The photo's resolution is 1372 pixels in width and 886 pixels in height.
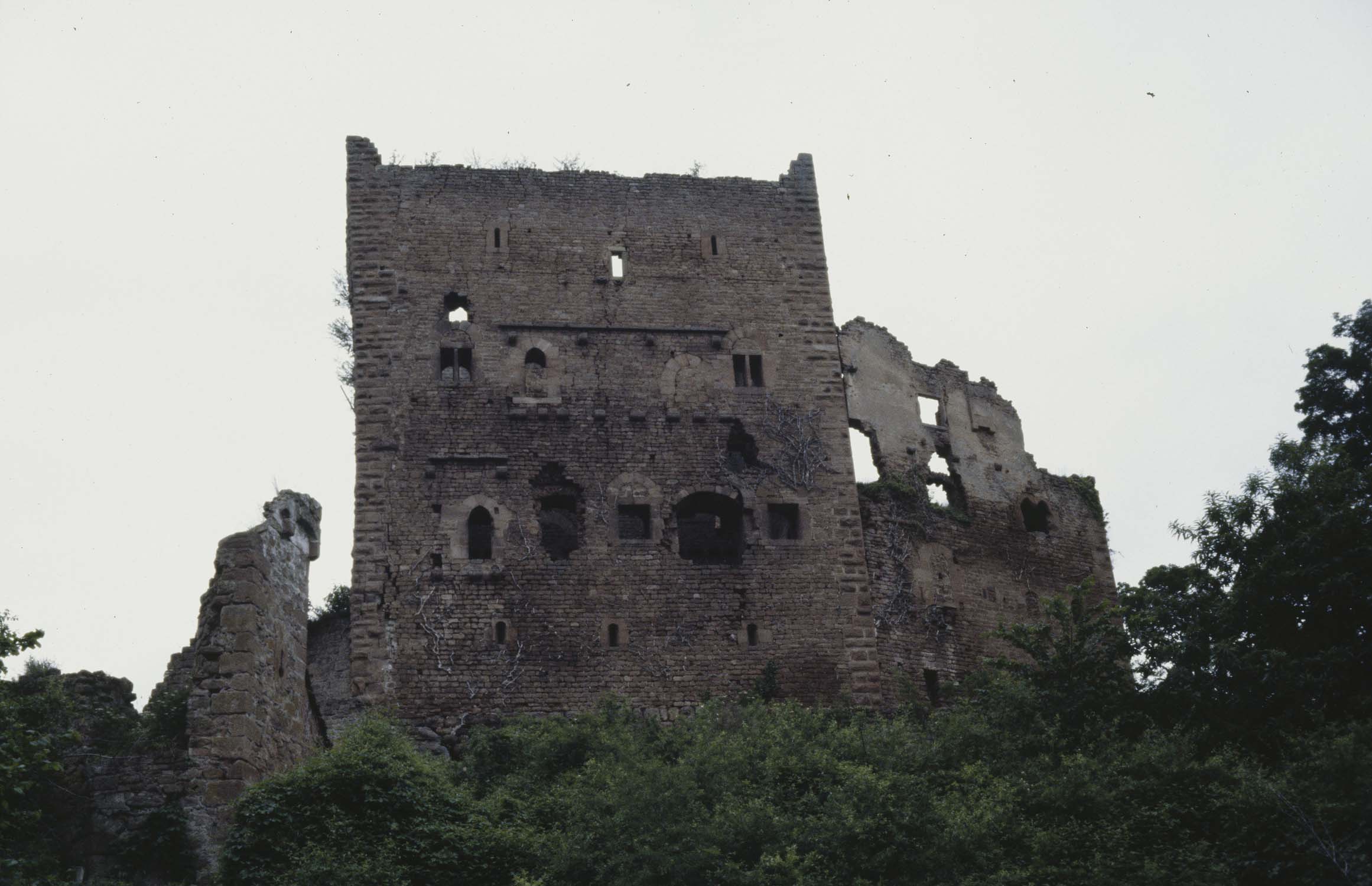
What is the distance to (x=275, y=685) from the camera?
1661 centimetres

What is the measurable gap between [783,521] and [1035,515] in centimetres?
580

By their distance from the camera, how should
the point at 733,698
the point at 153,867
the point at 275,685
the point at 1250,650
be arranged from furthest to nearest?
the point at 733,698 < the point at 1250,650 < the point at 275,685 < the point at 153,867

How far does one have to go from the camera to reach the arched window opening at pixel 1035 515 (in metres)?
29.0

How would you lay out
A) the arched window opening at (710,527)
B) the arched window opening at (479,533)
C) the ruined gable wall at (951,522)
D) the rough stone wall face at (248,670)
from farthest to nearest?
the ruined gable wall at (951,522)
the arched window opening at (710,527)
the arched window opening at (479,533)
the rough stone wall face at (248,670)

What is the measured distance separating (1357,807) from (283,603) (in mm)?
10388

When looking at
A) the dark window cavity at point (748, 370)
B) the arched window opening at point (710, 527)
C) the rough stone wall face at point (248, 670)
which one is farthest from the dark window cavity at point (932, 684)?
the rough stone wall face at point (248, 670)

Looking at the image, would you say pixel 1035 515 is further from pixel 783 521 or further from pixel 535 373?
pixel 535 373

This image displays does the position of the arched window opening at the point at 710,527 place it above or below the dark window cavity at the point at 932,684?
above

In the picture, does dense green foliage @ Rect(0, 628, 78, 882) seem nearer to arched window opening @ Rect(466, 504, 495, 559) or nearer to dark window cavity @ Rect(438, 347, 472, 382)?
arched window opening @ Rect(466, 504, 495, 559)

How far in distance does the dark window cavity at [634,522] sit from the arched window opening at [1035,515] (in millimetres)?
7377

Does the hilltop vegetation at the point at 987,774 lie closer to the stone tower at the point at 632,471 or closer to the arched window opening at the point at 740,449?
the stone tower at the point at 632,471

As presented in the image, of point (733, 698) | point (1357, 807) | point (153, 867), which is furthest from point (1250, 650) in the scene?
point (153, 867)

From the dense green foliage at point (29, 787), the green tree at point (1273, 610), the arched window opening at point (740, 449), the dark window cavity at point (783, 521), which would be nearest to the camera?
the dense green foliage at point (29, 787)

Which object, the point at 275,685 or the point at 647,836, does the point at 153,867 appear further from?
the point at 647,836
